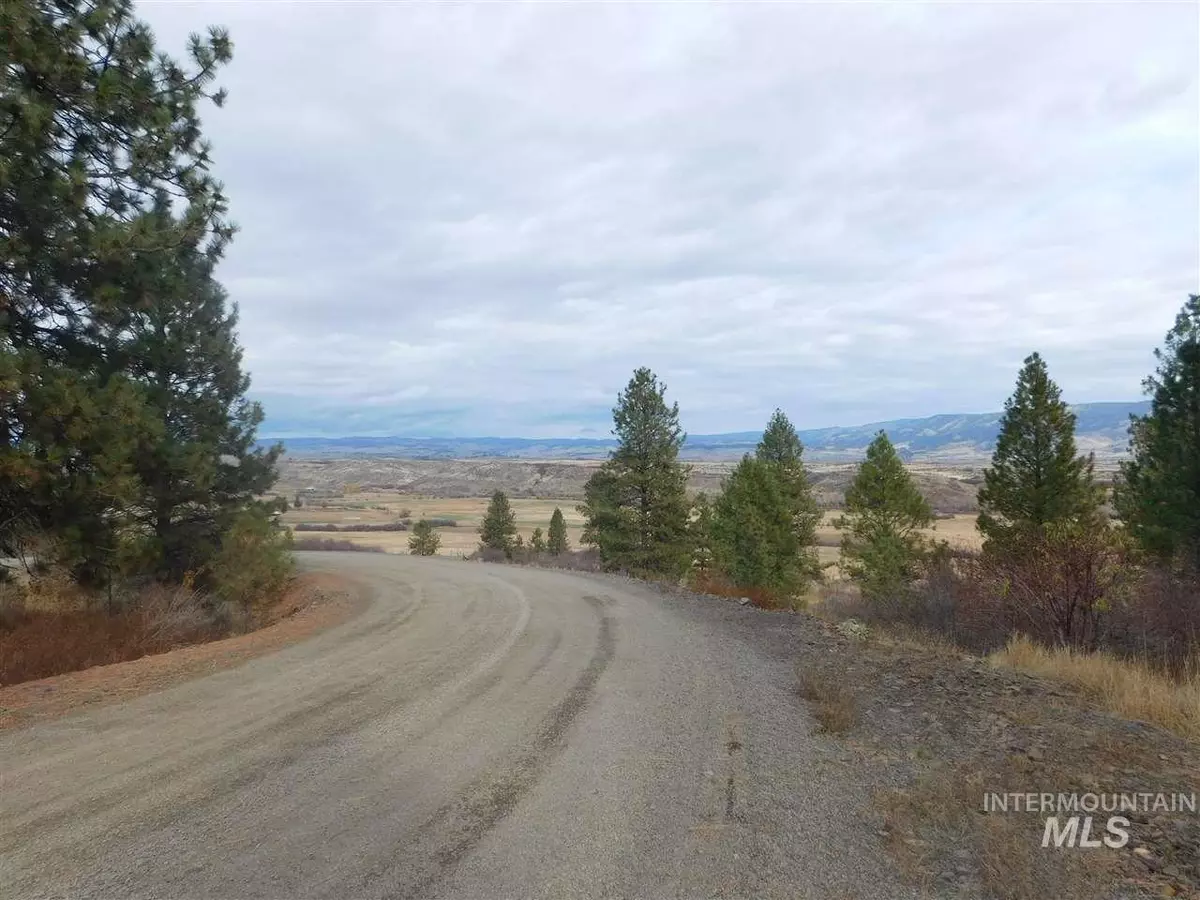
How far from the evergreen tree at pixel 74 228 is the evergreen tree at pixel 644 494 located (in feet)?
75.1

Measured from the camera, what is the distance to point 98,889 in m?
3.42

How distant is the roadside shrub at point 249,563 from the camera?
1488cm

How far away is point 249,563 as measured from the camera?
15.4m

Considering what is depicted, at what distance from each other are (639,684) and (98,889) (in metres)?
5.25

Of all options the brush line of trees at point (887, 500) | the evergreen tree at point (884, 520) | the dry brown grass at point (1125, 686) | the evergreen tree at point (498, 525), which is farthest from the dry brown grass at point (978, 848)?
the evergreen tree at point (498, 525)

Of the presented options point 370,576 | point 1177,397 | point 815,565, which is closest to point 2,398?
point 370,576

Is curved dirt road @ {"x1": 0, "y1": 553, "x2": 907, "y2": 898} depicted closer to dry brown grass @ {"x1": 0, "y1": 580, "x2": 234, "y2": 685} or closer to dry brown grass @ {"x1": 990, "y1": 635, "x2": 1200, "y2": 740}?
dry brown grass @ {"x1": 0, "y1": 580, "x2": 234, "y2": 685}

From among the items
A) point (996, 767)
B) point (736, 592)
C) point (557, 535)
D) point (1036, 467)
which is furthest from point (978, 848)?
point (557, 535)

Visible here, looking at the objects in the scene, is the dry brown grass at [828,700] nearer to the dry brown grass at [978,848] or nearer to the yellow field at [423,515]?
the dry brown grass at [978,848]

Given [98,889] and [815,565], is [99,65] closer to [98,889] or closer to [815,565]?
[98,889]

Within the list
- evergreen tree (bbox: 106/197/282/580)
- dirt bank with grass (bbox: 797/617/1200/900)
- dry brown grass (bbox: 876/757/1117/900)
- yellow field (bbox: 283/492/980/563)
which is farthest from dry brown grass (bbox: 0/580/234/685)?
yellow field (bbox: 283/492/980/563)

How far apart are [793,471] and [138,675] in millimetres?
32308

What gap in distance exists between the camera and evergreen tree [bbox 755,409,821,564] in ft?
114

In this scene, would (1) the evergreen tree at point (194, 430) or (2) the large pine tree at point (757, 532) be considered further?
(2) the large pine tree at point (757, 532)
